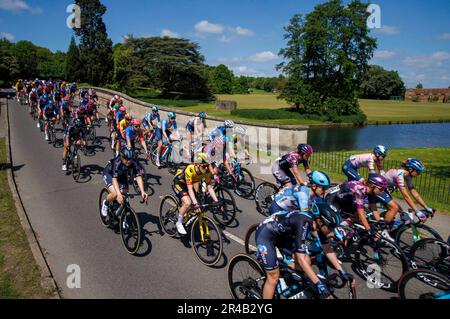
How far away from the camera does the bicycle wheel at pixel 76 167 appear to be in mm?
11703

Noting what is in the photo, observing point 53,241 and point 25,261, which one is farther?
point 53,241

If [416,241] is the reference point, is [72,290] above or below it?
below

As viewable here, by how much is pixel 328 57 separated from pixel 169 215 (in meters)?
49.0

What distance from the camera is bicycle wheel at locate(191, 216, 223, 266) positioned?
20.7 feet

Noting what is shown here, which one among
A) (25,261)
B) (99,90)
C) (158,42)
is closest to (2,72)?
(158,42)

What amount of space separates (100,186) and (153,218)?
11.8ft

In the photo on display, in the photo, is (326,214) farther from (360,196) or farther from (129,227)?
(129,227)

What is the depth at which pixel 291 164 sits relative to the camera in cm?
797

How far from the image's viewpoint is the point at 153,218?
867cm

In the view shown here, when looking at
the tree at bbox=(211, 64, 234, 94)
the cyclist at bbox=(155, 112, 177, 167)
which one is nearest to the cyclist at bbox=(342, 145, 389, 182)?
the cyclist at bbox=(155, 112, 177, 167)

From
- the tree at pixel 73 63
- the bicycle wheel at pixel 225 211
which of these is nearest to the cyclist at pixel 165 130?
the bicycle wheel at pixel 225 211

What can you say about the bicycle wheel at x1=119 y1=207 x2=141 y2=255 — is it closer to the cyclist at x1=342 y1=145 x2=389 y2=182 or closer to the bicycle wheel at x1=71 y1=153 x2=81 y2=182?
the cyclist at x1=342 y1=145 x2=389 y2=182

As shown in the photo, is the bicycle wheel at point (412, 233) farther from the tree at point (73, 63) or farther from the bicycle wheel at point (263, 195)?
the tree at point (73, 63)
